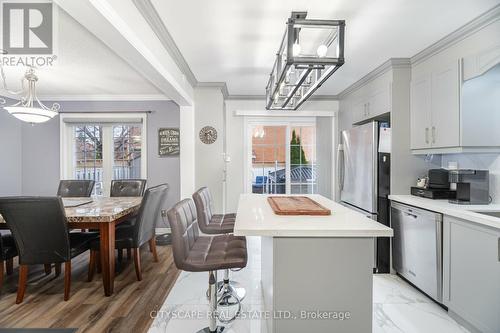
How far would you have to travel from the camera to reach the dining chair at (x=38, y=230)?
2096mm

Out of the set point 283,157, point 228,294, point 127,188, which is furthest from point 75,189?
point 283,157

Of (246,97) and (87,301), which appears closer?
(87,301)

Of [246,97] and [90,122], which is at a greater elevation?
[246,97]

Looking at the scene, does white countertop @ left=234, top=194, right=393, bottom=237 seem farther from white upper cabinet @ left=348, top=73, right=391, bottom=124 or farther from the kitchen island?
white upper cabinet @ left=348, top=73, right=391, bottom=124

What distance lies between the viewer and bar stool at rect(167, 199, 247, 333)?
1.55 metres

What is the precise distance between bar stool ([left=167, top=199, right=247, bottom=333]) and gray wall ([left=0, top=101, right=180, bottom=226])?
8.97ft

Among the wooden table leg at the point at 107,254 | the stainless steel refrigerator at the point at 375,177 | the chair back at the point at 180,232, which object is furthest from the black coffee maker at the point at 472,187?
the wooden table leg at the point at 107,254

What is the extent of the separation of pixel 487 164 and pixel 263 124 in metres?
3.14

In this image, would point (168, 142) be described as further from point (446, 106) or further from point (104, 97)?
point (446, 106)

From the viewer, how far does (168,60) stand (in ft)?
8.75

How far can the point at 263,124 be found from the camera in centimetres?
468

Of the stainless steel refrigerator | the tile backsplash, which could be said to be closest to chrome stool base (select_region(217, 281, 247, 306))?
the stainless steel refrigerator

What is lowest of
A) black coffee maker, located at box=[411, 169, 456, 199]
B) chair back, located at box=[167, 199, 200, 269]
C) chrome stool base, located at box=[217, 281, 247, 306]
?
chrome stool base, located at box=[217, 281, 247, 306]

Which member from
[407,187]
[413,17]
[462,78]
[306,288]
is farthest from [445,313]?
[413,17]
